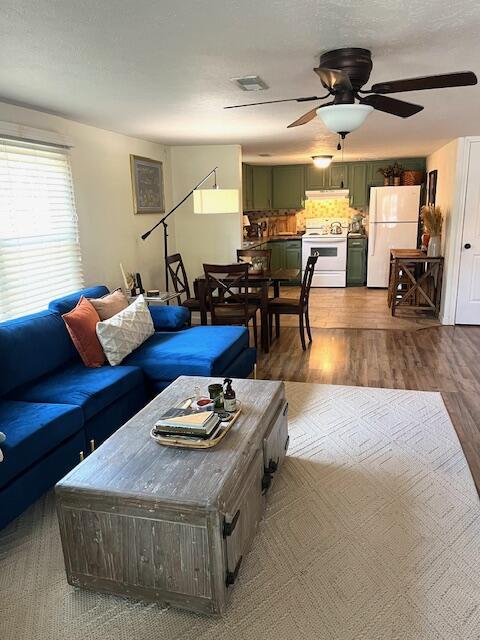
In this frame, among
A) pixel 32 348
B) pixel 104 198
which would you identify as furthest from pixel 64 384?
pixel 104 198

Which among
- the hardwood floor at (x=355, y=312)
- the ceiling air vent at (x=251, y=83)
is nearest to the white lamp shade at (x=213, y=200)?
the hardwood floor at (x=355, y=312)

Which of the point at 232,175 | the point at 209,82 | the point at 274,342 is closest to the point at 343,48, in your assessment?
the point at 209,82

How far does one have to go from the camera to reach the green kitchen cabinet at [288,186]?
8.70m

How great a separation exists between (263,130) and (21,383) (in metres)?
3.23

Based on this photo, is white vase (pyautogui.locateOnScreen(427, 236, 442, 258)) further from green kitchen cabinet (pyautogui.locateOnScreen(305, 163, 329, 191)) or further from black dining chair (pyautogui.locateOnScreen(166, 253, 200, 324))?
black dining chair (pyautogui.locateOnScreen(166, 253, 200, 324))

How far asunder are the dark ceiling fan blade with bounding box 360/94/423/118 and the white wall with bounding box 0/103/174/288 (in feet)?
7.91

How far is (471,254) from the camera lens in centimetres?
570

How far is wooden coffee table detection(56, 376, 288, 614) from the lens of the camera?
168cm

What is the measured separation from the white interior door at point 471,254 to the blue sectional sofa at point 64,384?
3208 mm

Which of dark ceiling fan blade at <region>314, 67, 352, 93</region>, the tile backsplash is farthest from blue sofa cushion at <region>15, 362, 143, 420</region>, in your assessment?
the tile backsplash

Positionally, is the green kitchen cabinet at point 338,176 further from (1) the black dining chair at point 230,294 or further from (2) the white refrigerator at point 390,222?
(1) the black dining chair at point 230,294

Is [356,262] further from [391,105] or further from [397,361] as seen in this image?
[391,105]

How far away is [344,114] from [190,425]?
1596mm

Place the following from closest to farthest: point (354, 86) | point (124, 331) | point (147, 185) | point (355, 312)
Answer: point (354, 86) < point (124, 331) < point (147, 185) < point (355, 312)
